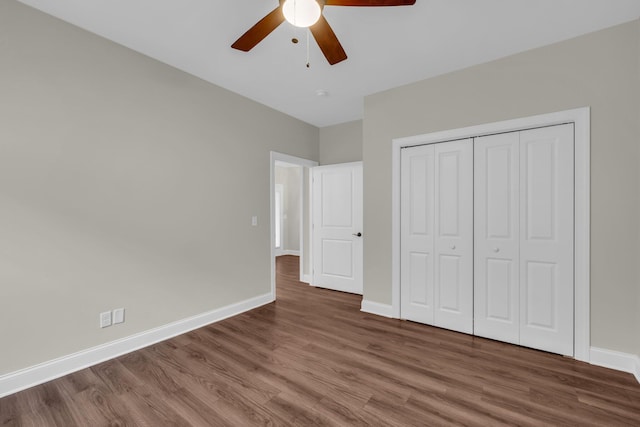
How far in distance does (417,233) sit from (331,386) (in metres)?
1.89

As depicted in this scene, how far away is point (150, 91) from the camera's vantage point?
2693 mm

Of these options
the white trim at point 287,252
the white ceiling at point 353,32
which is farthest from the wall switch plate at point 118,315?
the white trim at point 287,252

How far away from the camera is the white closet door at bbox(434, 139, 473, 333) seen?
114 inches

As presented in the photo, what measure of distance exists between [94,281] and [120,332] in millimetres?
527

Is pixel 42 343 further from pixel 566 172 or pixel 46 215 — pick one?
pixel 566 172

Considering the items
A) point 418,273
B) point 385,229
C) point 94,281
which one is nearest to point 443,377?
point 418,273

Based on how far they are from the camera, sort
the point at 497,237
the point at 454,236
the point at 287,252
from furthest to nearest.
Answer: the point at 287,252
the point at 454,236
the point at 497,237

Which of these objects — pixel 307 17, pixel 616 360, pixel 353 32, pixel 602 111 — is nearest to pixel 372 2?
pixel 307 17

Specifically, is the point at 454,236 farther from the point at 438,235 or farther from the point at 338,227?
the point at 338,227

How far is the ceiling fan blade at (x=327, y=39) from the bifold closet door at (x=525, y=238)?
1.77 metres

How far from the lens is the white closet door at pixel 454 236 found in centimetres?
289

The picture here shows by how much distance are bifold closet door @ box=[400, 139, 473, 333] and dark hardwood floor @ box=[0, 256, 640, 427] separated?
0.34m

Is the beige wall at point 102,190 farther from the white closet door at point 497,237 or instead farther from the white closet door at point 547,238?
the white closet door at point 547,238

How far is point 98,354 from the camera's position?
7.64 ft
